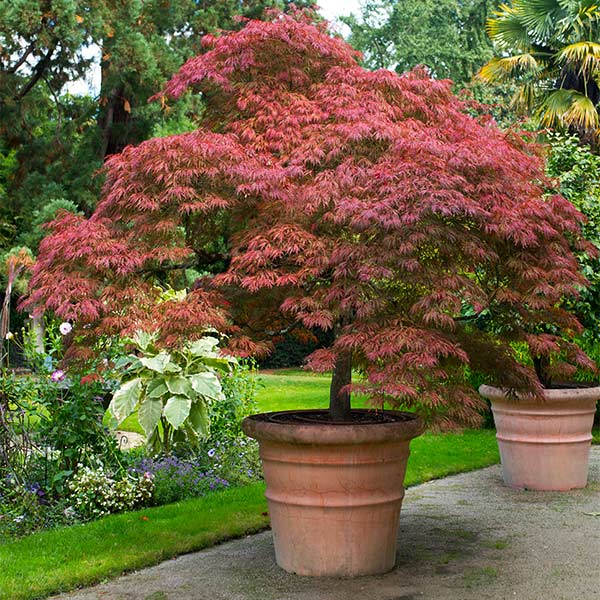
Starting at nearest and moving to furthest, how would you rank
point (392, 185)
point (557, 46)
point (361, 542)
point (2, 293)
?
point (392, 185) < point (361, 542) < point (557, 46) < point (2, 293)

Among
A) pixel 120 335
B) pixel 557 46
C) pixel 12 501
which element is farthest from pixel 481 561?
pixel 557 46

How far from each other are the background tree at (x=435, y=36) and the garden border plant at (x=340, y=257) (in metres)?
22.5

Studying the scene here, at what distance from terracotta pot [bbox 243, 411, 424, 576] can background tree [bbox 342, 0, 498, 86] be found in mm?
23181

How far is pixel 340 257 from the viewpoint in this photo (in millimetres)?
3891

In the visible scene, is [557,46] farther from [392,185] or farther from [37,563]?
[37,563]

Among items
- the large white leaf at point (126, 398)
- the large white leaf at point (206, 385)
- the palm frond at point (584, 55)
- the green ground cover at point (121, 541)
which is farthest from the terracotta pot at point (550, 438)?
the palm frond at point (584, 55)

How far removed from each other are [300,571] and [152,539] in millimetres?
1030

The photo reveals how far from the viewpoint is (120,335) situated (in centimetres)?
396

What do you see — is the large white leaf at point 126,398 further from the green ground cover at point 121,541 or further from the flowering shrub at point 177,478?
the green ground cover at point 121,541

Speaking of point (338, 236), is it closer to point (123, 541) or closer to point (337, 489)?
point (337, 489)

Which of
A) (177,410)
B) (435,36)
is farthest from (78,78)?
(435,36)

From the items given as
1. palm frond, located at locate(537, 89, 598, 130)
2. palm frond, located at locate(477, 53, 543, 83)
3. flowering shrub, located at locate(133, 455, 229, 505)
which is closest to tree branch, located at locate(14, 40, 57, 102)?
palm frond, located at locate(477, 53, 543, 83)

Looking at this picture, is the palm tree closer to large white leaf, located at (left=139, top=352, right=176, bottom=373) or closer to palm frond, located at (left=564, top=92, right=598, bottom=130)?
palm frond, located at (left=564, top=92, right=598, bottom=130)

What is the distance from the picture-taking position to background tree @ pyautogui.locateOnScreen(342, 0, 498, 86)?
26.6m
